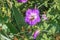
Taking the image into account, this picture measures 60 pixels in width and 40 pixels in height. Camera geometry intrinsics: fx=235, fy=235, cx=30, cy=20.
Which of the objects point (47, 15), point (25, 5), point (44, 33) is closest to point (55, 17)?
point (47, 15)

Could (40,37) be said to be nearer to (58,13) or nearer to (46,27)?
(46,27)

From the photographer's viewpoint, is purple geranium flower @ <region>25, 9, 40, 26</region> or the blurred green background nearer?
the blurred green background

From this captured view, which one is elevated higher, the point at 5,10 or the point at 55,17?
the point at 5,10

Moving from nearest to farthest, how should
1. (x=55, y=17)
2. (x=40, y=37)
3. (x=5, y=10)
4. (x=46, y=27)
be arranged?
(x=40, y=37) < (x=46, y=27) < (x=55, y=17) < (x=5, y=10)

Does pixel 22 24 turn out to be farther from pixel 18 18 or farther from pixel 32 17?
pixel 32 17

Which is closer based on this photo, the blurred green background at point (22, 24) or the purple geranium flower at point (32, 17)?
the blurred green background at point (22, 24)

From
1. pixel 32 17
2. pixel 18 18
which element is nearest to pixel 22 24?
pixel 18 18

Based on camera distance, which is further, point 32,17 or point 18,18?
point 32,17

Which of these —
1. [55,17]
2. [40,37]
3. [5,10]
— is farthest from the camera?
[5,10]
